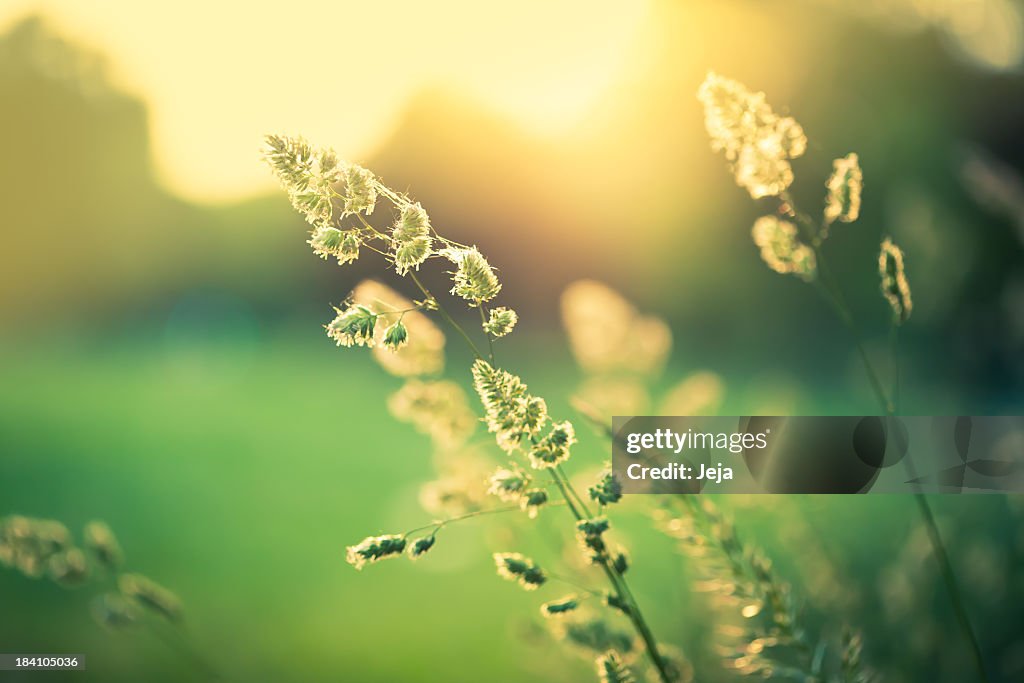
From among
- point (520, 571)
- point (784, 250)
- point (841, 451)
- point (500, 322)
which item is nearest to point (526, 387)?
point (500, 322)

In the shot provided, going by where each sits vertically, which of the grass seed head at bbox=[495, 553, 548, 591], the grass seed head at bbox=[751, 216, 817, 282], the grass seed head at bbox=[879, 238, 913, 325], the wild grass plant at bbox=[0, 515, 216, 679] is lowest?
the grass seed head at bbox=[495, 553, 548, 591]

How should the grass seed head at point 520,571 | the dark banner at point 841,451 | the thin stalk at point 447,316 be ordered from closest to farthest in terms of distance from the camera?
1. the thin stalk at point 447,316
2. the grass seed head at point 520,571
3. the dark banner at point 841,451

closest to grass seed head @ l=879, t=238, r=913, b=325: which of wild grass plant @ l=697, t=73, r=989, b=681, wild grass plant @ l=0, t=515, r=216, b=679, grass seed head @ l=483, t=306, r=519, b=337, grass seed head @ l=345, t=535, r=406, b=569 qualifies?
wild grass plant @ l=697, t=73, r=989, b=681

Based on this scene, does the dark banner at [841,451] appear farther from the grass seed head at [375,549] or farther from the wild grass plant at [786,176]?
the grass seed head at [375,549]

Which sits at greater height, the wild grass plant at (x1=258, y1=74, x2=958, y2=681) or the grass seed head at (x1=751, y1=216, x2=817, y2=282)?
the grass seed head at (x1=751, y1=216, x2=817, y2=282)

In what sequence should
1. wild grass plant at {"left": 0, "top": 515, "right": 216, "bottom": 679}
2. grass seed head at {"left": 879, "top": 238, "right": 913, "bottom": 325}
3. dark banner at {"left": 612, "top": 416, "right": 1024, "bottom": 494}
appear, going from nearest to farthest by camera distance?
grass seed head at {"left": 879, "top": 238, "right": 913, "bottom": 325}
wild grass plant at {"left": 0, "top": 515, "right": 216, "bottom": 679}
dark banner at {"left": 612, "top": 416, "right": 1024, "bottom": 494}

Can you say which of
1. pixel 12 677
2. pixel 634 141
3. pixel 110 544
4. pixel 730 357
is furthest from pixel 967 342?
pixel 634 141

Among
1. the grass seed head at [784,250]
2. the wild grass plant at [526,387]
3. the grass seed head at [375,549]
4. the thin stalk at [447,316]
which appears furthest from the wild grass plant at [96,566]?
the grass seed head at [784,250]

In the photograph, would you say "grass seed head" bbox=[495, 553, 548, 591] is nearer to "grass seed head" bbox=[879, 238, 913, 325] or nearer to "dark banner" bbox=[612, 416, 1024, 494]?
"dark banner" bbox=[612, 416, 1024, 494]

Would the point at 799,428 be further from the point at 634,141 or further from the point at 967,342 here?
the point at 634,141
